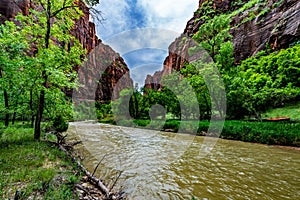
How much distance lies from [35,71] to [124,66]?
92.7 meters

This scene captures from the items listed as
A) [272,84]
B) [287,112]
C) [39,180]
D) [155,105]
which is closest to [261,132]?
[272,84]

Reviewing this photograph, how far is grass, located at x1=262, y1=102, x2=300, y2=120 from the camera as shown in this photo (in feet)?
48.8

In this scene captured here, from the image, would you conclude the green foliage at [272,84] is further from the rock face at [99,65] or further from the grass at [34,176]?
the rock face at [99,65]

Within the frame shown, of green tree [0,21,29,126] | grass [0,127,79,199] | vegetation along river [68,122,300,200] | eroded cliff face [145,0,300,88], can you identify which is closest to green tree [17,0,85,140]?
green tree [0,21,29,126]

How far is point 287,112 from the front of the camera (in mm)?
15984

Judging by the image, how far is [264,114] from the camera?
17922 mm

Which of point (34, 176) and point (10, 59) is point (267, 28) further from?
point (34, 176)

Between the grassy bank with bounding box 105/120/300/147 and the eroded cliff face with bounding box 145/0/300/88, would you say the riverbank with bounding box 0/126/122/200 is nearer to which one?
the grassy bank with bounding box 105/120/300/147

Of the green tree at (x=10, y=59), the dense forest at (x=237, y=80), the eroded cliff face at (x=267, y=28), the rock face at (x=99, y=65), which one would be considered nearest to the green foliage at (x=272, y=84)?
the dense forest at (x=237, y=80)

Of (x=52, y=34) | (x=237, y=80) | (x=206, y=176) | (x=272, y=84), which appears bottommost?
(x=206, y=176)

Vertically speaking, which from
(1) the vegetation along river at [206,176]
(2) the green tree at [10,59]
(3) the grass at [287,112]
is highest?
(2) the green tree at [10,59]

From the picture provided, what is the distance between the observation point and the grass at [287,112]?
1488cm

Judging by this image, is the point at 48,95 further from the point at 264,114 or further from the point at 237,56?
the point at 237,56

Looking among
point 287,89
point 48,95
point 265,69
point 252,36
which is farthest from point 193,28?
point 48,95
